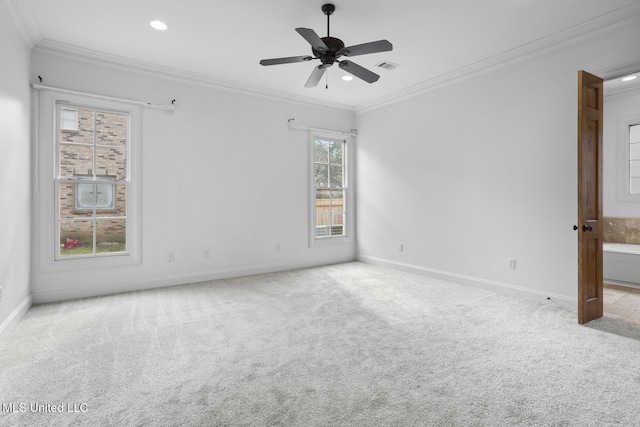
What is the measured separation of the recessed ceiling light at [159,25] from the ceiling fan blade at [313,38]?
5.31 ft

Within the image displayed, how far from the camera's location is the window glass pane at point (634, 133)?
491 cm

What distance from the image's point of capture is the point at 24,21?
309cm

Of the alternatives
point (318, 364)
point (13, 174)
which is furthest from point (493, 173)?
point (13, 174)

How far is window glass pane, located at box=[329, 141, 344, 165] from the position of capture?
19.9 feet

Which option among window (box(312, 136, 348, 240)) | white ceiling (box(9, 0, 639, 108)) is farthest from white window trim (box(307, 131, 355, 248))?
white ceiling (box(9, 0, 639, 108))

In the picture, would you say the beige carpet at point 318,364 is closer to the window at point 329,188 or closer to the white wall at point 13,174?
the white wall at point 13,174

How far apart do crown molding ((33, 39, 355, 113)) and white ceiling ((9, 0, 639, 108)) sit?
0.07 metres

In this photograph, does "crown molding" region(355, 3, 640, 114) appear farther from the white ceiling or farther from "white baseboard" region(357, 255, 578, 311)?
"white baseboard" region(357, 255, 578, 311)

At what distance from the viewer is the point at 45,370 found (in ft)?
7.12

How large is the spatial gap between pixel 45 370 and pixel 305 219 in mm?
3907

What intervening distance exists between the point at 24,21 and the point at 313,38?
2.82 m

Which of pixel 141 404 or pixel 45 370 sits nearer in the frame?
pixel 141 404

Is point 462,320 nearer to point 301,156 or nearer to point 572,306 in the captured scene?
point 572,306

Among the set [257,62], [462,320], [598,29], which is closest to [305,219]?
[257,62]
